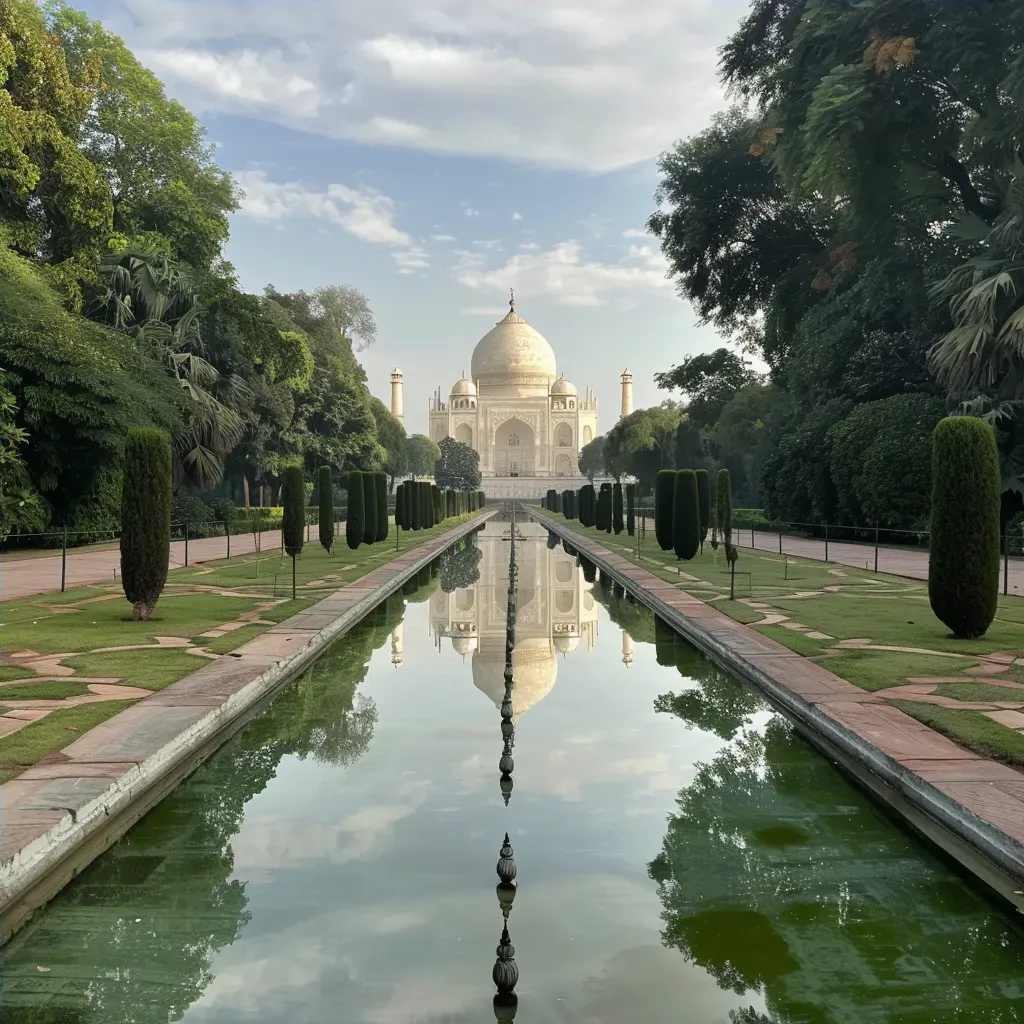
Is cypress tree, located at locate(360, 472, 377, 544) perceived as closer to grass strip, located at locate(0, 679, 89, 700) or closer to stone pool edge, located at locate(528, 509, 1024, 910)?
stone pool edge, located at locate(528, 509, 1024, 910)

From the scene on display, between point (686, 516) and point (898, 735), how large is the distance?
1179 centimetres

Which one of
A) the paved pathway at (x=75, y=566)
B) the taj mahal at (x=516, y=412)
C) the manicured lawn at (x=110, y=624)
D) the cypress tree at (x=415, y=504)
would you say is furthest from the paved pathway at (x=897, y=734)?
the taj mahal at (x=516, y=412)

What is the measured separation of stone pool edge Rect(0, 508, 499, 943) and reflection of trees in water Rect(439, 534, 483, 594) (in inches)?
244

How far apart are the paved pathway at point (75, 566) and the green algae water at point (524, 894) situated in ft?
23.6

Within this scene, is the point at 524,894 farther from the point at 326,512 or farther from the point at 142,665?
the point at 326,512

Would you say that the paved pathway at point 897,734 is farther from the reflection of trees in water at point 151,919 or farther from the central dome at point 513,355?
the central dome at point 513,355

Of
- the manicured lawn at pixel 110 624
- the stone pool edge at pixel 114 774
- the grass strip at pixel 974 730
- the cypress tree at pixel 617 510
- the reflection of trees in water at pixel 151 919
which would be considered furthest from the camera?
the cypress tree at pixel 617 510

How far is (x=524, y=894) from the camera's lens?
3084 mm

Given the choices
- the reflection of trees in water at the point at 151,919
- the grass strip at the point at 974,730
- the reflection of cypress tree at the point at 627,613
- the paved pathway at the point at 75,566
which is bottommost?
the reflection of trees in water at the point at 151,919

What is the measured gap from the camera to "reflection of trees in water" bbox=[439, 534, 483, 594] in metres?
13.2

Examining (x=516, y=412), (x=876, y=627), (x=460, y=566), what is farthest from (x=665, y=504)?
(x=516, y=412)

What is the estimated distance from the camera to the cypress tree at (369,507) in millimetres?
19516

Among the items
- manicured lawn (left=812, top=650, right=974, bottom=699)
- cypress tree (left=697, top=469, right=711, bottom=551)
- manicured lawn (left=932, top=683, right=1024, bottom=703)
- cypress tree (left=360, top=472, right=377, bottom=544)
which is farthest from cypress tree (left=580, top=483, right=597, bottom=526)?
manicured lawn (left=932, top=683, right=1024, bottom=703)

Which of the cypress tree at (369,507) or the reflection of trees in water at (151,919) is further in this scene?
the cypress tree at (369,507)
